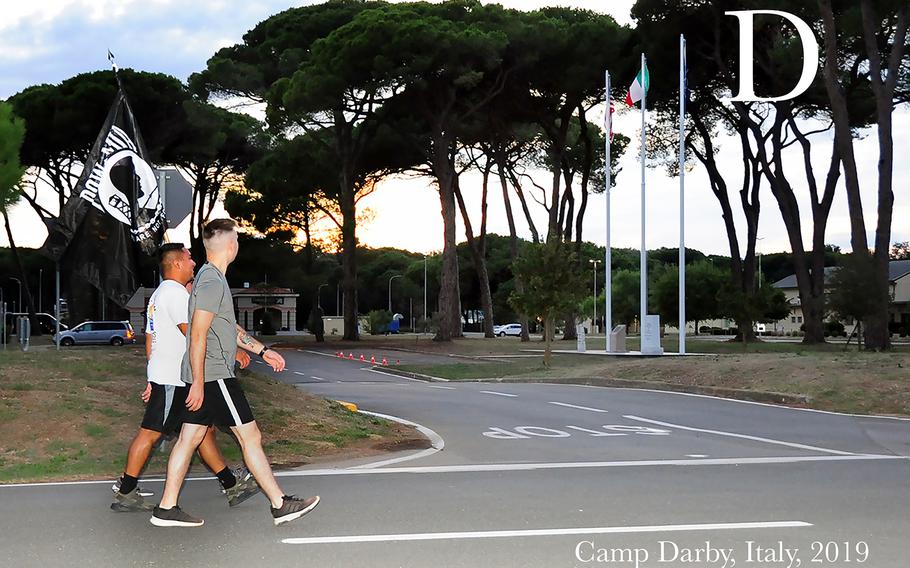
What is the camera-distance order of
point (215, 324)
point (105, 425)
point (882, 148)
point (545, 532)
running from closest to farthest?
point (545, 532), point (215, 324), point (105, 425), point (882, 148)

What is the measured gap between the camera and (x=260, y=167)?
62.4 meters

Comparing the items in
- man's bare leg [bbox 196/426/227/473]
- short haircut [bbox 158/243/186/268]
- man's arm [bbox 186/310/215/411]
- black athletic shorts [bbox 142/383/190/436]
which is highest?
short haircut [bbox 158/243/186/268]

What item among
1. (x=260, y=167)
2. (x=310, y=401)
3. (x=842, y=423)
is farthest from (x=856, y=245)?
(x=260, y=167)

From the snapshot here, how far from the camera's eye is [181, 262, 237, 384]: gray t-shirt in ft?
23.5

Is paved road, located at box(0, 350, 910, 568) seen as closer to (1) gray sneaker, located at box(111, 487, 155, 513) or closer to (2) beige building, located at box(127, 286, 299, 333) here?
(1) gray sneaker, located at box(111, 487, 155, 513)

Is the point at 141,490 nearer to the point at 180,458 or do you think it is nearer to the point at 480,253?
the point at 180,458

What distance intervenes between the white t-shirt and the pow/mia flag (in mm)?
5682

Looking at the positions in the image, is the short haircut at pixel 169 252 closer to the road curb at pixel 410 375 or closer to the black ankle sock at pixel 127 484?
the black ankle sock at pixel 127 484

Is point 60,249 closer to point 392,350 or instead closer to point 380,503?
point 380,503

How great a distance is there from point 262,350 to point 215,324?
0.39 m

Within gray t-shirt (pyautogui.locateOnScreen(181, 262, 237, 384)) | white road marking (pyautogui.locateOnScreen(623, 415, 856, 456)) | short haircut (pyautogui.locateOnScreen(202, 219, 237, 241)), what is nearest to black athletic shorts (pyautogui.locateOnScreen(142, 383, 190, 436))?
gray t-shirt (pyautogui.locateOnScreen(181, 262, 237, 384))

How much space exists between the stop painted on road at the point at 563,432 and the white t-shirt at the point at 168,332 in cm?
656

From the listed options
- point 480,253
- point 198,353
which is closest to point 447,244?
point 480,253

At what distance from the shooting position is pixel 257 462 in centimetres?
722
